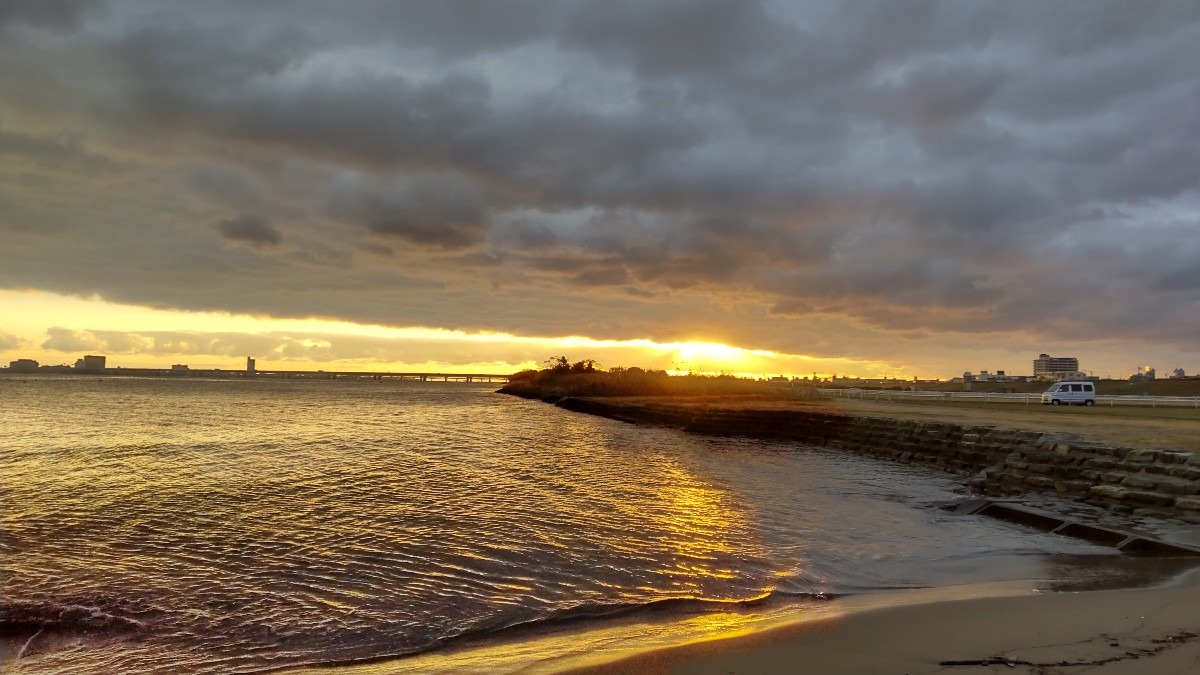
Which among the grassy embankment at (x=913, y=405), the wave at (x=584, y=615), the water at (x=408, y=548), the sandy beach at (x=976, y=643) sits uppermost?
the grassy embankment at (x=913, y=405)

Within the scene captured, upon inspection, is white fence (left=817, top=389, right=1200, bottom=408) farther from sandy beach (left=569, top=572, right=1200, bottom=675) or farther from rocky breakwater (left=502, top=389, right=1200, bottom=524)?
sandy beach (left=569, top=572, right=1200, bottom=675)

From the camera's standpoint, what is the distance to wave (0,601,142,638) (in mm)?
7980

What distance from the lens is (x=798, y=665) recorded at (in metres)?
6.39

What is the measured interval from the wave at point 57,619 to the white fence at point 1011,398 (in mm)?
48025

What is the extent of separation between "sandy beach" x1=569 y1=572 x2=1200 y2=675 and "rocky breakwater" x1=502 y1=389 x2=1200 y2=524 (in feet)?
23.8

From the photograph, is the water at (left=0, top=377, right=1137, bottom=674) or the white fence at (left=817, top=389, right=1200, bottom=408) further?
the white fence at (left=817, top=389, right=1200, bottom=408)

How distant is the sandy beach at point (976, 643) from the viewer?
20.1 feet

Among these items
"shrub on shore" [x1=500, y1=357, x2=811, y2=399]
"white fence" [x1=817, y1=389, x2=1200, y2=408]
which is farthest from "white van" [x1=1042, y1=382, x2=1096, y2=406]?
"shrub on shore" [x1=500, y1=357, x2=811, y2=399]

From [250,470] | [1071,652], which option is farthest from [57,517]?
[1071,652]

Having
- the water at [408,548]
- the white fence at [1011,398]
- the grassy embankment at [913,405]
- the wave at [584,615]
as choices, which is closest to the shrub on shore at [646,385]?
the grassy embankment at [913,405]

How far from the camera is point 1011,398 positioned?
49.6 meters

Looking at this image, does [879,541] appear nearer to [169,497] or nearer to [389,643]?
[389,643]

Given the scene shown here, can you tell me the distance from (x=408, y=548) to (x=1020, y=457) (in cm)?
1693

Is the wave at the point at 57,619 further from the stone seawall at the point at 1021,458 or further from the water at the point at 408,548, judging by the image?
the stone seawall at the point at 1021,458
